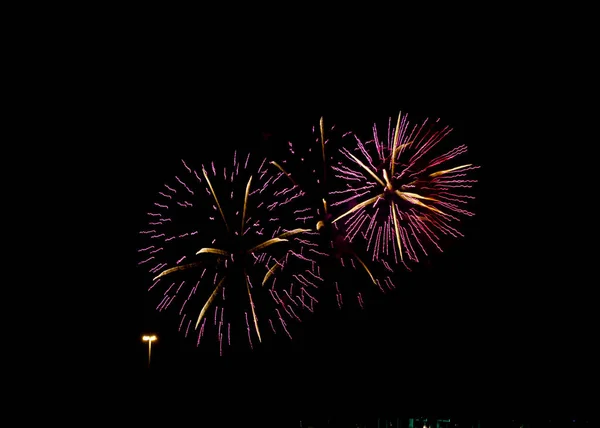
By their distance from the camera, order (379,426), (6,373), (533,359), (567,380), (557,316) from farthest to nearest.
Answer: (557,316), (533,359), (567,380), (6,373), (379,426)

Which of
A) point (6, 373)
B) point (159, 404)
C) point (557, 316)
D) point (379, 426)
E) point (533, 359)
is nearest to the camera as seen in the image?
point (379, 426)

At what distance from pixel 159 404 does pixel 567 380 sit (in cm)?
875

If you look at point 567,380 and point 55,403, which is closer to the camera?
point 55,403

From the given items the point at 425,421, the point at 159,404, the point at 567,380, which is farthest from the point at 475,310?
the point at 159,404

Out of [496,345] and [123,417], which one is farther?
[496,345]

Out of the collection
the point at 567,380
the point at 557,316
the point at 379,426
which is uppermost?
the point at 557,316

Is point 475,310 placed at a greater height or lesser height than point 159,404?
greater

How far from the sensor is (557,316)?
54.1 ft

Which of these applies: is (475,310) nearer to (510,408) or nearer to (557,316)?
(557,316)

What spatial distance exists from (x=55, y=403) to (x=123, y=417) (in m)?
1.99

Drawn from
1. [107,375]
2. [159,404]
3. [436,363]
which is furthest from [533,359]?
[107,375]

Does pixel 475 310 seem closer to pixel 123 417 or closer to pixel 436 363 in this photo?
pixel 436 363

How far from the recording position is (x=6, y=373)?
12.8m

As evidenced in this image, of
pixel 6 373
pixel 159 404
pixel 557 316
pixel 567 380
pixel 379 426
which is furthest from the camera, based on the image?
pixel 557 316
